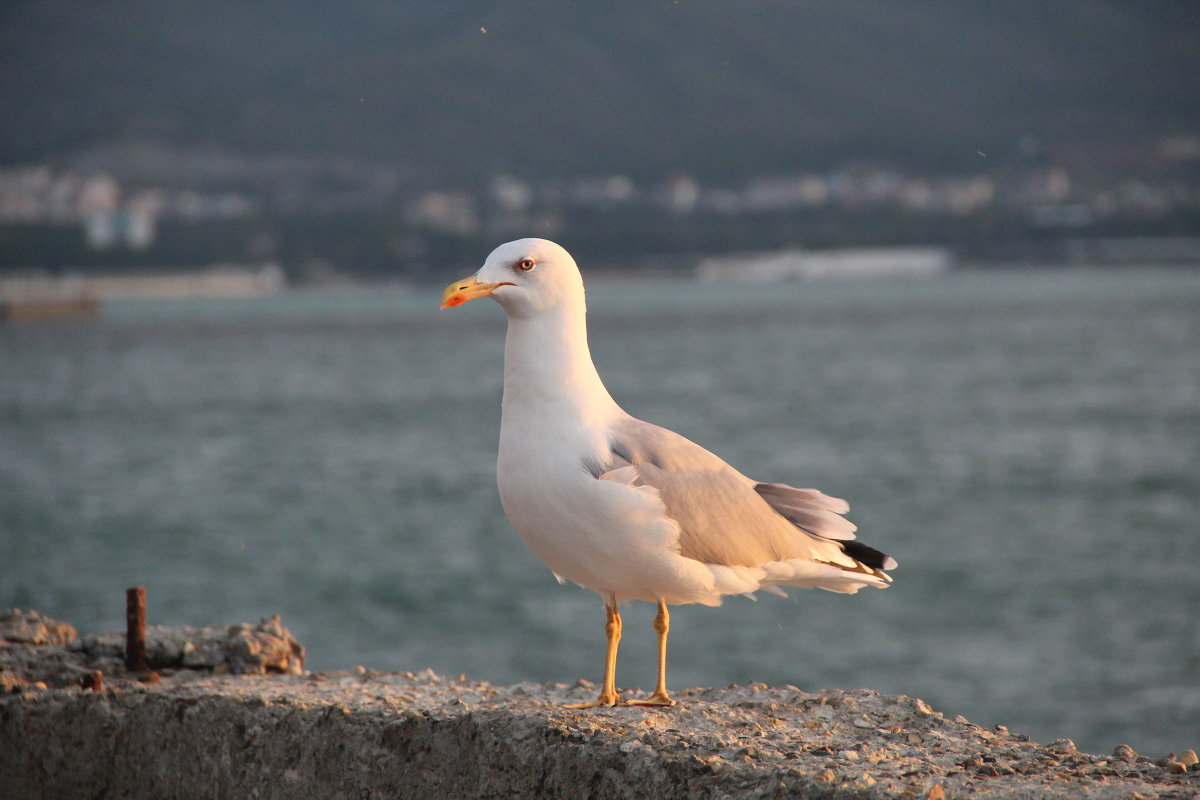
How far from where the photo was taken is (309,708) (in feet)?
16.2

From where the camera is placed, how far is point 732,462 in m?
32.7

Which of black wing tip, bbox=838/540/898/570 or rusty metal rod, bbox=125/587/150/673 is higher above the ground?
black wing tip, bbox=838/540/898/570

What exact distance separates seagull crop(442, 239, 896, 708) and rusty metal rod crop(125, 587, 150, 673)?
1.81 m

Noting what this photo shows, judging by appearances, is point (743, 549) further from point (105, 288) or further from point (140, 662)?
point (105, 288)

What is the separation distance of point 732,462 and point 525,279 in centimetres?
2797

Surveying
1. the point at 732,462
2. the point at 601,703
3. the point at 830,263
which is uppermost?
the point at 830,263

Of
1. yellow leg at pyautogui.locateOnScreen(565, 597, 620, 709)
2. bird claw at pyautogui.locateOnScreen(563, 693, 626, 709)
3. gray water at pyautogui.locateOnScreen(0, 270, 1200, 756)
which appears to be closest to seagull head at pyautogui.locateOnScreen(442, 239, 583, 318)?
yellow leg at pyautogui.locateOnScreen(565, 597, 620, 709)

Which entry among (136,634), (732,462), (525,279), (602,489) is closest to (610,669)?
(602,489)

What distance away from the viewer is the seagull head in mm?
4867

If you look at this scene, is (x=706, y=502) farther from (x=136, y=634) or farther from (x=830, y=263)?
(x=830, y=263)

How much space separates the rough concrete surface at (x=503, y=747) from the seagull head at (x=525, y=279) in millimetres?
1421

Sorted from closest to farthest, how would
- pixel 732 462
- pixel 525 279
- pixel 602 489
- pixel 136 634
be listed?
1. pixel 602 489
2. pixel 525 279
3. pixel 136 634
4. pixel 732 462

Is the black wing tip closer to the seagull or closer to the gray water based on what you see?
the seagull

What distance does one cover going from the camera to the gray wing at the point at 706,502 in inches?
193
